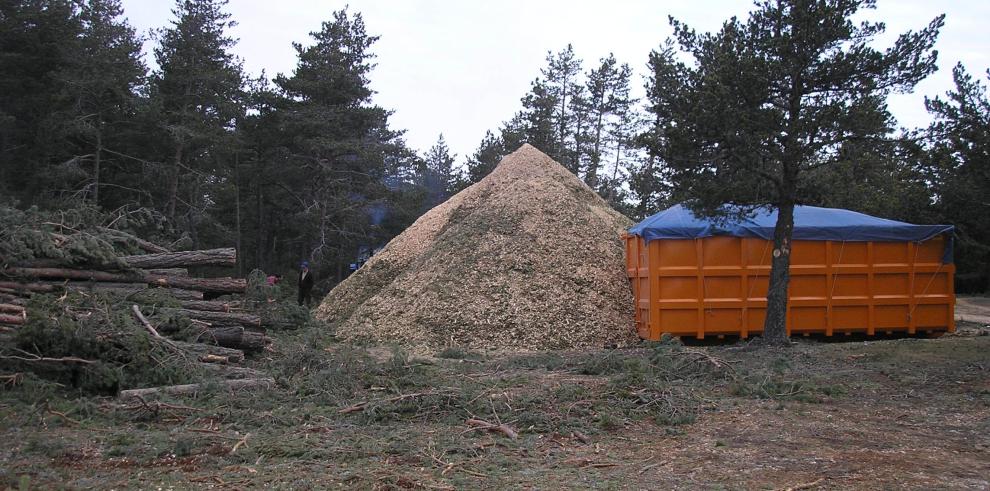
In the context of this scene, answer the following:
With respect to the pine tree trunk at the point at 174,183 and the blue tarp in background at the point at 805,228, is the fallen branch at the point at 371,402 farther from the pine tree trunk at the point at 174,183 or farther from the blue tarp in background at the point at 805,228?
the pine tree trunk at the point at 174,183

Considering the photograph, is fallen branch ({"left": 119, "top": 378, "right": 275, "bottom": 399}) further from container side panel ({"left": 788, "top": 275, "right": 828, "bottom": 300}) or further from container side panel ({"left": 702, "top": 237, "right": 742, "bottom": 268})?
container side panel ({"left": 788, "top": 275, "right": 828, "bottom": 300})

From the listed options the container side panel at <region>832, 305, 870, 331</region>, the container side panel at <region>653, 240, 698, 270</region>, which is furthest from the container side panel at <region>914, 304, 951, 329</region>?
the container side panel at <region>653, 240, 698, 270</region>

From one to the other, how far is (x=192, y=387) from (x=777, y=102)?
29.8 ft

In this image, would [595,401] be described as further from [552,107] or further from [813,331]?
[552,107]

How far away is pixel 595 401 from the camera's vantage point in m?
6.94

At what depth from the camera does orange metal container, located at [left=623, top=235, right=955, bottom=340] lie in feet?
41.4

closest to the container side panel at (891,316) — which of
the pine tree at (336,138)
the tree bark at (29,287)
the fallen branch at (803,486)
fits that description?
the fallen branch at (803,486)

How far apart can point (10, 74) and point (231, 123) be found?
9.80 metres

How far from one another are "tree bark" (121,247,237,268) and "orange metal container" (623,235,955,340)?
7082 mm

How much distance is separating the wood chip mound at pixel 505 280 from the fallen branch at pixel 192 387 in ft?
17.8

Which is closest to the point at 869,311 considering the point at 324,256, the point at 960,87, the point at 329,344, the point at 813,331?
the point at 813,331

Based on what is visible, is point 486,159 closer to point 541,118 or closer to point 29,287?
point 541,118

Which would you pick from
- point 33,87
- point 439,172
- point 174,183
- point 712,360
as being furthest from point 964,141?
point 439,172

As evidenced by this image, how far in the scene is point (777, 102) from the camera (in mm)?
11109
